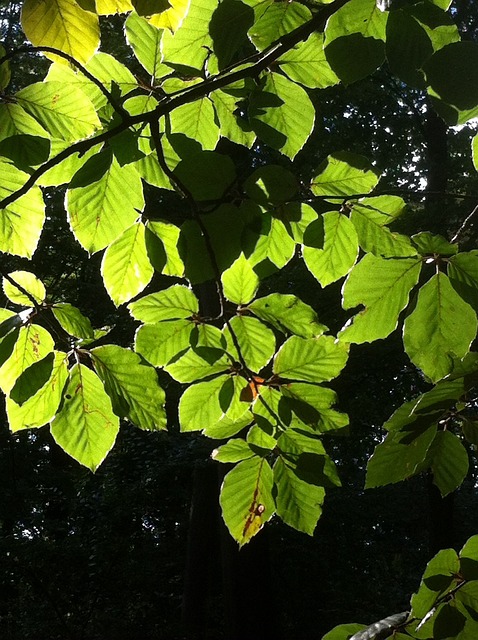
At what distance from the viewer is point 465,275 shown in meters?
0.66

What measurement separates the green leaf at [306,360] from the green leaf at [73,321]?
0.75ft

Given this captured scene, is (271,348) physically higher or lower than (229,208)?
lower

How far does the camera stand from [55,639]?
5691mm

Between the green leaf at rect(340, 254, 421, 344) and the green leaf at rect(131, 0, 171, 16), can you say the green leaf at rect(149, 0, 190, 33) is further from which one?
the green leaf at rect(340, 254, 421, 344)

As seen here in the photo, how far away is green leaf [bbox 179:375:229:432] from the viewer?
728mm

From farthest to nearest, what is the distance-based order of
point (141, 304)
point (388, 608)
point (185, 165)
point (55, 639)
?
point (388, 608) → point (55, 639) → point (141, 304) → point (185, 165)

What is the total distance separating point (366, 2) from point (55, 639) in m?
6.38

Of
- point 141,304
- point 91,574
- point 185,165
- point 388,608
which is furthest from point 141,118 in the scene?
point 388,608

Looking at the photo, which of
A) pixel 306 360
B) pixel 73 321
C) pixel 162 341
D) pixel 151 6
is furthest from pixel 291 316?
pixel 151 6

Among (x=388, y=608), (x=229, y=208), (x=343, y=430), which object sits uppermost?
(x=229, y=208)

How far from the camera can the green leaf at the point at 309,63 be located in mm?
687

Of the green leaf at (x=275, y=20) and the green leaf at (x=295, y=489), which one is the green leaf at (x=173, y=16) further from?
the green leaf at (x=295, y=489)

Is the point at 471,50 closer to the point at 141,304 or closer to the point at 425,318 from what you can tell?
the point at 425,318

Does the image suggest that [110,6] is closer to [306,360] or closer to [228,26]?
[228,26]
